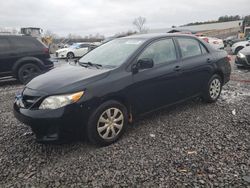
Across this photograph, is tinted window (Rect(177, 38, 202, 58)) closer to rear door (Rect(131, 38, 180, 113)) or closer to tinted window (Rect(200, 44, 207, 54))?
tinted window (Rect(200, 44, 207, 54))

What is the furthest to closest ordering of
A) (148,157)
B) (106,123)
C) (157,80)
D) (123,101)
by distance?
1. (157,80)
2. (123,101)
3. (106,123)
4. (148,157)

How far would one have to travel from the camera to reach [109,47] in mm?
4867

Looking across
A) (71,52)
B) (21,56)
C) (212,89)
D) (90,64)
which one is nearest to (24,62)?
(21,56)

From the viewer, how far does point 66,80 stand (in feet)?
12.1

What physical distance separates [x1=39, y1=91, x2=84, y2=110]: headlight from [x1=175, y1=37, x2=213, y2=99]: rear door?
87.6 inches

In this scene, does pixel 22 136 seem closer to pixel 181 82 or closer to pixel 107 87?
pixel 107 87

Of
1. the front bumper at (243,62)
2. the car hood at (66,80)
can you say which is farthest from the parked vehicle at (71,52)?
the car hood at (66,80)

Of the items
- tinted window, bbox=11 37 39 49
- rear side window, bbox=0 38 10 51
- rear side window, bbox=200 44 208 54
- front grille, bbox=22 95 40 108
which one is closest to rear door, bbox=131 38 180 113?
rear side window, bbox=200 44 208 54

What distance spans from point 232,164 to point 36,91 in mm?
2782

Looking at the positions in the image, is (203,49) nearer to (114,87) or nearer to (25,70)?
(114,87)

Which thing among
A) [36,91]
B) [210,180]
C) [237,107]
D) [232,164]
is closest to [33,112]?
[36,91]

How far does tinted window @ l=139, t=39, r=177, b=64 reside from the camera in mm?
4398

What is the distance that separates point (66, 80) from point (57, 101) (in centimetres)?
41

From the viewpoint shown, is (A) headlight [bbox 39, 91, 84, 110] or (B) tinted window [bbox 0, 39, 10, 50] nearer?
(A) headlight [bbox 39, 91, 84, 110]
